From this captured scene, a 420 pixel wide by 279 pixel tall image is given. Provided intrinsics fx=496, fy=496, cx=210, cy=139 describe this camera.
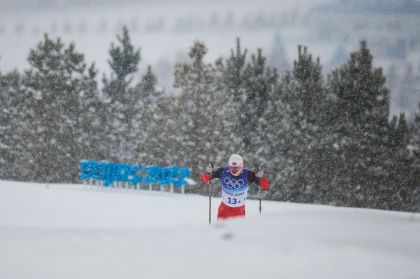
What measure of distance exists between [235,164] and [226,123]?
2659 centimetres

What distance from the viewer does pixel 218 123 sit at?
35938mm

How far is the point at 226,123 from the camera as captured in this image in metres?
35.9

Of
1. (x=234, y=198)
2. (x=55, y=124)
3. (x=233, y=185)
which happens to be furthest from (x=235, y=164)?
(x=55, y=124)

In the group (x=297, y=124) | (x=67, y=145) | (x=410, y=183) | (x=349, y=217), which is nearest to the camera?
(x=349, y=217)

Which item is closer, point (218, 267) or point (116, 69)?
point (218, 267)

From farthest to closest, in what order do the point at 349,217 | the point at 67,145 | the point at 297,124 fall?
the point at 67,145, the point at 297,124, the point at 349,217

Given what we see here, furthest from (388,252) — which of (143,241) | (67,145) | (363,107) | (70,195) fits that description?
(67,145)

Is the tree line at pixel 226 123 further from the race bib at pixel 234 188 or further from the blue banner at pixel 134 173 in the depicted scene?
the race bib at pixel 234 188

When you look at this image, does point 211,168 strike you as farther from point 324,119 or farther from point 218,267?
point 324,119

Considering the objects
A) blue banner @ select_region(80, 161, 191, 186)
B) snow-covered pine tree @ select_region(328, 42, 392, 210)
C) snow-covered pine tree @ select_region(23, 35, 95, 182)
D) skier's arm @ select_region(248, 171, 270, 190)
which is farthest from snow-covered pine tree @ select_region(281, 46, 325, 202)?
skier's arm @ select_region(248, 171, 270, 190)

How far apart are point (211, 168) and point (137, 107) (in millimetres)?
36199

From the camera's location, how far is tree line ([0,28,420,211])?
102ft

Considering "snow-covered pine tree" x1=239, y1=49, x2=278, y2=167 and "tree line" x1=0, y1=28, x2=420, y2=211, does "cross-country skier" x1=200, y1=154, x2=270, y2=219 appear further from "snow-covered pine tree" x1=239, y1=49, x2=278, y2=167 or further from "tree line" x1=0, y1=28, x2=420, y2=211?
"snow-covered pine tree" x1=239, y1=49, x2=278, y2=167

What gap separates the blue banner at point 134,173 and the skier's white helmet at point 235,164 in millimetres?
13191
